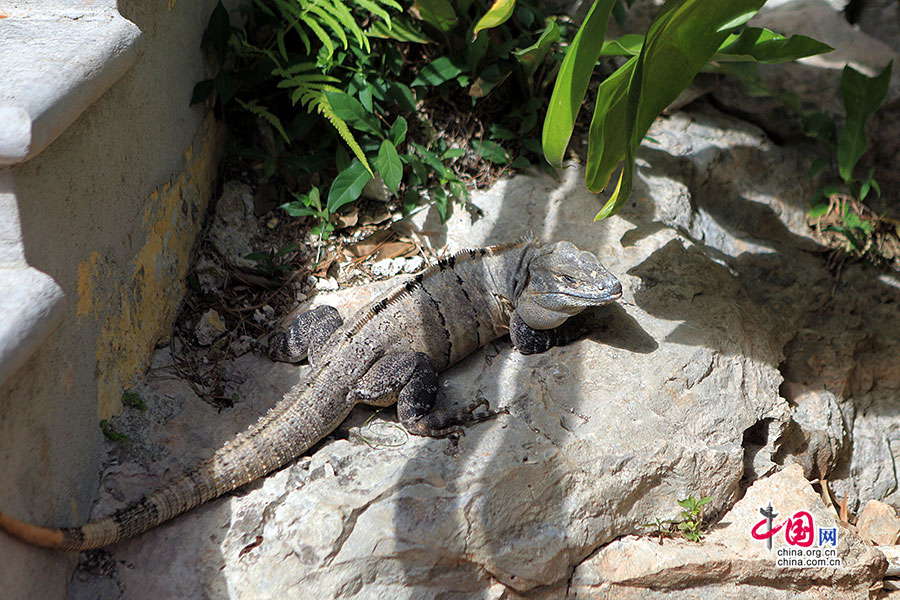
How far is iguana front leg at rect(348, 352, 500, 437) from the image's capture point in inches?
130

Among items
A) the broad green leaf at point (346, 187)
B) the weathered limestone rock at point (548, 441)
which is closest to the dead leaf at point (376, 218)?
the weathered limestone rock at point (548, 441)

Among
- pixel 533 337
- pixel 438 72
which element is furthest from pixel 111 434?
pixel 438 72

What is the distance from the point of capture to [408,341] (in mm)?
3584

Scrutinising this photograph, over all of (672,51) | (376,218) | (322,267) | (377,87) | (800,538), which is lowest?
(800,538)

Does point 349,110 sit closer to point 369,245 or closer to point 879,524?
point 369,245

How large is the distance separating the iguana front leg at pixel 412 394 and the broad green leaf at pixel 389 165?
1.04 meters

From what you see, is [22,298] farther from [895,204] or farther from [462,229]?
[895,204]

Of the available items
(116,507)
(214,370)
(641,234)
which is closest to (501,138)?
(641,234)

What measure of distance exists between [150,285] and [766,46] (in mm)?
3292

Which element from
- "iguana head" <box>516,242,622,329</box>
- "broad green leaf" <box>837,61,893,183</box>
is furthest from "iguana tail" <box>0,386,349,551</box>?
"broad green leaf" <box>837,61,893,183</box>

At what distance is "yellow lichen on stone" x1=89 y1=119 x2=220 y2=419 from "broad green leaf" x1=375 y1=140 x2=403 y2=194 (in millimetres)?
1002

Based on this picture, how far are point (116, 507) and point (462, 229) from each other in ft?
8.06

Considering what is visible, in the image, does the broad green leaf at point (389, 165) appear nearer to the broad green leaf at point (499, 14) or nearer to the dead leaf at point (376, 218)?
the dead leaf at point (376, 218)

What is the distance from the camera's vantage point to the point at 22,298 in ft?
7.01
